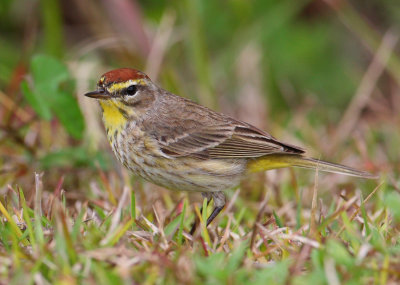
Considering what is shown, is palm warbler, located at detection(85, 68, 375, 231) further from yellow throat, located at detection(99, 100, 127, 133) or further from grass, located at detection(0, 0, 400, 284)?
grass, located at detection(0, 0, 400, 284)

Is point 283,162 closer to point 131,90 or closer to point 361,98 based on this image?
point 131,90

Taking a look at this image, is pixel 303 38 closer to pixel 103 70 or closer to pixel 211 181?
pixel 103 70

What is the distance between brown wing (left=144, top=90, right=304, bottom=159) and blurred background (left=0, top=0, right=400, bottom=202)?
1.86 ft

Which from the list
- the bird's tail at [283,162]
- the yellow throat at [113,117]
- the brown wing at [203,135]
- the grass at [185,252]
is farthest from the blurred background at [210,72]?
the grass at [185,252]

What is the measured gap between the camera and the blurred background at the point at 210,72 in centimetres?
470

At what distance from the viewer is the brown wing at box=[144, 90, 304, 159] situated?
404 centimetres

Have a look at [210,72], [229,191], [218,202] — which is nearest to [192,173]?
[218,202]

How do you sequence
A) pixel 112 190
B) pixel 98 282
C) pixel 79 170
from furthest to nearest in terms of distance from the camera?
pixel 79 170 < pixel 112 190 < pixel 98 282

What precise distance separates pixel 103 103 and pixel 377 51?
3.12 m

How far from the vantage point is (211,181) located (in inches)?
155

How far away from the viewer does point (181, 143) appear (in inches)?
160

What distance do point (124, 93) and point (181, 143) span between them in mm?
458

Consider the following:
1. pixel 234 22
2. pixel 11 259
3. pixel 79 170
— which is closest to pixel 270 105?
pixel 234 22

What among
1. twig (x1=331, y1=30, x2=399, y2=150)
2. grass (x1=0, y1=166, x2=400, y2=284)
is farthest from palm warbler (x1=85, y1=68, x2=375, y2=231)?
twig (x1=331, y1=30, x2=399, y2=150)
